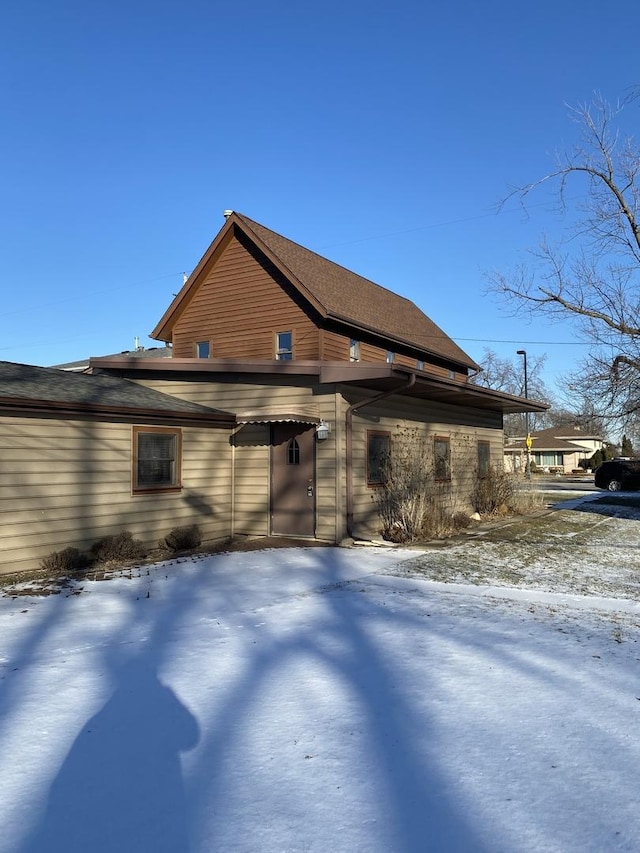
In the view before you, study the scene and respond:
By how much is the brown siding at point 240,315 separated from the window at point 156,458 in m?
4.75

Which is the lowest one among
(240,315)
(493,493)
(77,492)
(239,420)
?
(493,493)

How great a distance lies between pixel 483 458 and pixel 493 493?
167cm

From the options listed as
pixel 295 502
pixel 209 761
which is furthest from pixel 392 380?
pixel 209 761

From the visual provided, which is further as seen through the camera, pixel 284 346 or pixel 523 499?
pixel 523 499

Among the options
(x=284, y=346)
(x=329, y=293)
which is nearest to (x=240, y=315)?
(x=284, y=346)

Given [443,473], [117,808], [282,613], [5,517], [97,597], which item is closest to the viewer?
[117,808]

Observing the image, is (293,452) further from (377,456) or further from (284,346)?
(284,346)

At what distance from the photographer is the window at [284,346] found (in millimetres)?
15531

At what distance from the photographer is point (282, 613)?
650cm

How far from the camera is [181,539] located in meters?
11.1

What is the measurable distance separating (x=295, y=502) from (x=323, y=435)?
1.49 meters

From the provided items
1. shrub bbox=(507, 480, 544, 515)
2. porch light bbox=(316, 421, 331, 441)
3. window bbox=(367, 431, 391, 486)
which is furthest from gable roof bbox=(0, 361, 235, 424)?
shrub bbox=(507, 480, 544, 515)

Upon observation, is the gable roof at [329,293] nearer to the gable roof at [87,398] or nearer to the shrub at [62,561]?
the gable roof at [87,398]

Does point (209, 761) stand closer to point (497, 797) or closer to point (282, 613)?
point (497, 797)
